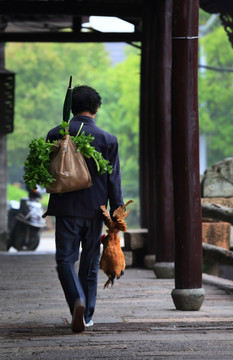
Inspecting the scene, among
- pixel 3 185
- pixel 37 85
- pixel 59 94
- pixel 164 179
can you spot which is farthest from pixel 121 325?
pixel 37 85

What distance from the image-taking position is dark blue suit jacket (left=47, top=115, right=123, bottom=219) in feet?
20.7

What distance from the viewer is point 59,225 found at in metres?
6.37

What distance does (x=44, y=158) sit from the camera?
623 cm

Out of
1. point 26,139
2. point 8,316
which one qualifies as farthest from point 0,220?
point 26,139

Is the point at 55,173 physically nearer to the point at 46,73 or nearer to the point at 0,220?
the point at 0,220

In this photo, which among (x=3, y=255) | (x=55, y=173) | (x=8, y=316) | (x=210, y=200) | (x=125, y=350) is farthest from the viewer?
(x=3, y=255)

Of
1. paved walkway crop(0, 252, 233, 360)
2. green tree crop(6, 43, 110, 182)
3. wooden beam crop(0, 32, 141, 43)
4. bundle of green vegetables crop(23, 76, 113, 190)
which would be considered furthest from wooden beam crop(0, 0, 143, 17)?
green tree crop(6, 43, 110, 182)

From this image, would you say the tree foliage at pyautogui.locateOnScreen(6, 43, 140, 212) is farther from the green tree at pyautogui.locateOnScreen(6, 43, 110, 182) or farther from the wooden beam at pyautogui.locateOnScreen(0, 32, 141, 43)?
the wooden beam at pyautogui.locateOnScreen(0, 32, 141, 43)

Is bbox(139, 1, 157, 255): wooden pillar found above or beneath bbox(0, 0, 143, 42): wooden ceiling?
beneath

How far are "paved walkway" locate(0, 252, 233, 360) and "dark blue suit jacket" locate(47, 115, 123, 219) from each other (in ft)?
2.77

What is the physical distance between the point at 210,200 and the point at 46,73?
127 ft

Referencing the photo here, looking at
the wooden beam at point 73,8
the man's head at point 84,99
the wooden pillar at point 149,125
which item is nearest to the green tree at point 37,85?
the wooden beam at point 73,8

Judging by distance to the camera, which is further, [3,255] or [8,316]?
[3,255]

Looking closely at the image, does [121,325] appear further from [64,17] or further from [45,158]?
[64,17]
